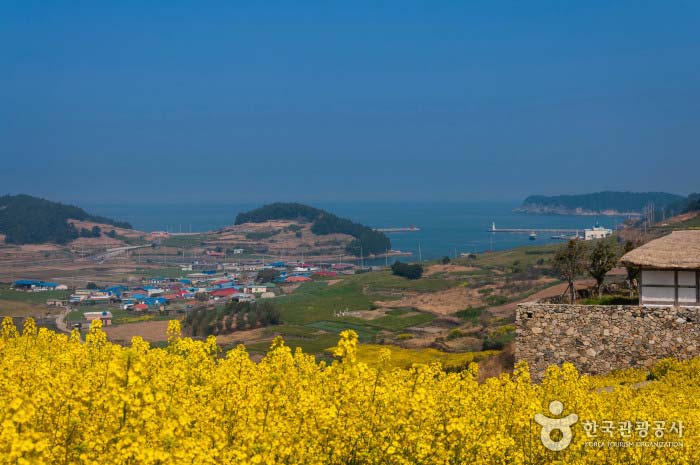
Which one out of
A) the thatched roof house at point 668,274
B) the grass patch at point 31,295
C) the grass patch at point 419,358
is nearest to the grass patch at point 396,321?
the grass patch at point 419,358

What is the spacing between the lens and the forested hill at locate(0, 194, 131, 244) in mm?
155875

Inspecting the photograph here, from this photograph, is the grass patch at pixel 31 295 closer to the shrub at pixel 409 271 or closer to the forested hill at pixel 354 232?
the shrub at pixel 409 271

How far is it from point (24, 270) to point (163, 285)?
88.0ft

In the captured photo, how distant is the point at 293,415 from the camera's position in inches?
407

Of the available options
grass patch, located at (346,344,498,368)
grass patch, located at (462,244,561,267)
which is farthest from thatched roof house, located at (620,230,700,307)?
grass patch, located at (462,244,561,267)

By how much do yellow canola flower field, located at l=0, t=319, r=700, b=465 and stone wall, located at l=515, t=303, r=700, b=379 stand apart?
344 inches

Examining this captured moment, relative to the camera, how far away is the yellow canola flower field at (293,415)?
28.3 feet

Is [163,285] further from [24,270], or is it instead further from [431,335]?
[431,335]

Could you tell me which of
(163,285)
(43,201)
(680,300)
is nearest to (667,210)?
(163,285)

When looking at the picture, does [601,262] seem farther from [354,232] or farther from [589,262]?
[354,232]

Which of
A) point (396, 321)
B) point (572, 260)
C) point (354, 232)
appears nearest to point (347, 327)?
point (396, 321)

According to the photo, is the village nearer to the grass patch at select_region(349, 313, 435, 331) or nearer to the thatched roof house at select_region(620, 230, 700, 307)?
the grass patch at select_region(349, 313, 435, 331)

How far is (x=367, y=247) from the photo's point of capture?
166125 mm

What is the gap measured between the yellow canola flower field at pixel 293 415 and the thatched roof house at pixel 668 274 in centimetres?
909
